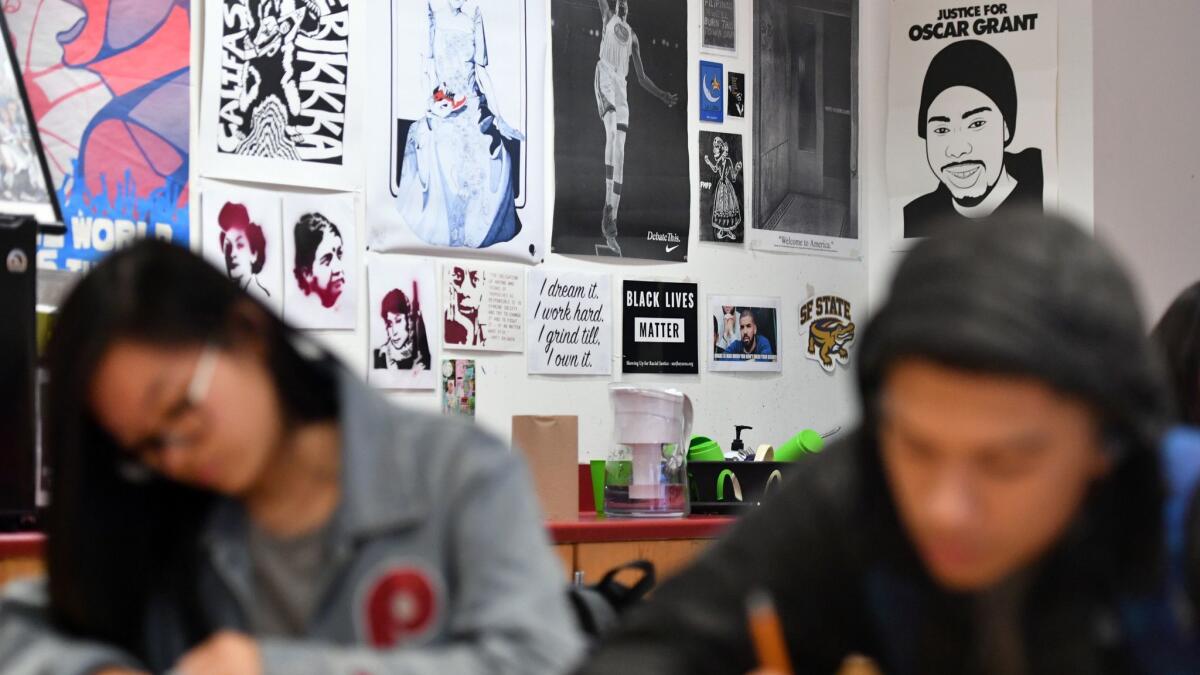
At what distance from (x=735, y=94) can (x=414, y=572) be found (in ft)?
9.72

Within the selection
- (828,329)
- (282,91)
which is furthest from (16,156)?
(828,329)

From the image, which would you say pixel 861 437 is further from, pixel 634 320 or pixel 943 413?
pixel 634 320

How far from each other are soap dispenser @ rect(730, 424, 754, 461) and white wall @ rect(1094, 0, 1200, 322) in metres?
1.19

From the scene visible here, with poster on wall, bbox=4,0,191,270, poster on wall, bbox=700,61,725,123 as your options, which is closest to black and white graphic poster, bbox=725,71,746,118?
poster on wall, bbox=700,61,725,123

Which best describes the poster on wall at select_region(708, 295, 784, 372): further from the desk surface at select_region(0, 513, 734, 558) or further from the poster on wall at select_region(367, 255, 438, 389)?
the poster on wall at select_region(367, 255, 438, 389)

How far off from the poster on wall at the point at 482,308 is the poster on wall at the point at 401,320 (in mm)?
49

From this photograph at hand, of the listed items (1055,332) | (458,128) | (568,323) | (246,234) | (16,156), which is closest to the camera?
(1055,332)

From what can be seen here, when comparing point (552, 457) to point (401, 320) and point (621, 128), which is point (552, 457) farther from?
point (621, 128)

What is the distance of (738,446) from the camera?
3.87 m

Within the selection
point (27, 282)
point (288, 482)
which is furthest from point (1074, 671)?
point (27, 282)

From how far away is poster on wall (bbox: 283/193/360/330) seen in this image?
3.21 meters

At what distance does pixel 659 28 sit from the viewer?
152 inches

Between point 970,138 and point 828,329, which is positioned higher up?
point 970,138

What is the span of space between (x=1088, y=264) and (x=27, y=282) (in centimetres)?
190
